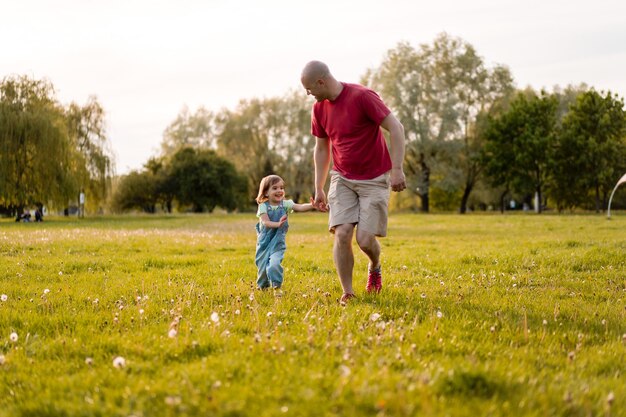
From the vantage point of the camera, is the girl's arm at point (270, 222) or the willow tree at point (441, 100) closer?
the girl's arm at point (270, 222)

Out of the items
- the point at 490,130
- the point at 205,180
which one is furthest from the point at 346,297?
the point at 205,180

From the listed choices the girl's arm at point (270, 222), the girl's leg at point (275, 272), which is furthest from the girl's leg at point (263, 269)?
the girl's arm at point (270, 222)

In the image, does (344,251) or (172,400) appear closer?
(172,400)

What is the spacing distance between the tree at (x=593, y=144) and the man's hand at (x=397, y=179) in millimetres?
49251

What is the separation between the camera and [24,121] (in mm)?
35062

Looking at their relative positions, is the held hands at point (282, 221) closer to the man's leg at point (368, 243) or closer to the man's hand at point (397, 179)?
the man's leg at point (368, 243)

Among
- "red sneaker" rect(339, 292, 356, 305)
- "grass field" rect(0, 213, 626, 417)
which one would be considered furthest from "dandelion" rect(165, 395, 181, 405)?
"red sneaker" rect(339, 292, 356, 305)

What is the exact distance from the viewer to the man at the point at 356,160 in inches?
254

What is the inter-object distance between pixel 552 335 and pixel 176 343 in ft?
9.97

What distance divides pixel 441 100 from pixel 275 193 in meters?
50.0

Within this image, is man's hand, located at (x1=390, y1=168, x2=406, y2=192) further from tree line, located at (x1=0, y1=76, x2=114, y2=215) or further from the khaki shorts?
tree line, located at (x1=0, y1=76, x2=114, y2=215)

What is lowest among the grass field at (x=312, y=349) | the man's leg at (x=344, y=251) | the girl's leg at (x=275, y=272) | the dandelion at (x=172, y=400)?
the grass field at (x=312, y=349)

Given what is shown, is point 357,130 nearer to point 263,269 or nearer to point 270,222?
point 270,222

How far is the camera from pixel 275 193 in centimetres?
793
